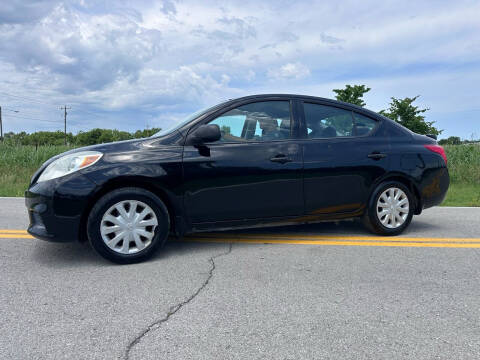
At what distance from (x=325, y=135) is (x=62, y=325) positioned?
3.33m

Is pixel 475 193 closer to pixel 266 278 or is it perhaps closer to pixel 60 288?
pixel 266 278

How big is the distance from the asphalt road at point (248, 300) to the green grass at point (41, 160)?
6495 millimetres

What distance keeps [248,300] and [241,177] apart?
4.95 ft

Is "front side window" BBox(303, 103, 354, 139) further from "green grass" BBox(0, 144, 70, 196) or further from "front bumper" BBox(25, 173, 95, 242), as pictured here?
"green grass" BBox(0, 144, 70, 196)

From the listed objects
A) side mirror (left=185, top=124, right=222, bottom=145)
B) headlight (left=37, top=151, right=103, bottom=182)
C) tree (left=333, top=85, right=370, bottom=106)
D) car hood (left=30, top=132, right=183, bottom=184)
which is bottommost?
headlight (left=37, top=151, right=103, bottom=182)

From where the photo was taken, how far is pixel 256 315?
269 cm

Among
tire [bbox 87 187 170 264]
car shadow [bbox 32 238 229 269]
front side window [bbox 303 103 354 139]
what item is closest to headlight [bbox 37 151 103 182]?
tire [bbox 87 187 170 264]

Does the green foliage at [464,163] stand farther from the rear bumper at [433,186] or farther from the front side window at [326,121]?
the front side window at [326,121]

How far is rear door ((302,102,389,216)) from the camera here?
446 cm

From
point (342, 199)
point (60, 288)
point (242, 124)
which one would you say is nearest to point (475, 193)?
point (342, 199)

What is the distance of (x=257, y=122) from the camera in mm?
4422

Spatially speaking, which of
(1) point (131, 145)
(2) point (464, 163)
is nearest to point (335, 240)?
(1) point (131, 145)

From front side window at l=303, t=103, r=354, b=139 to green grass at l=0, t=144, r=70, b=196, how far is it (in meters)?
10.9

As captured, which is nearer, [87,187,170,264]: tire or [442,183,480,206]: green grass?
[87,187,170,264]: tire
